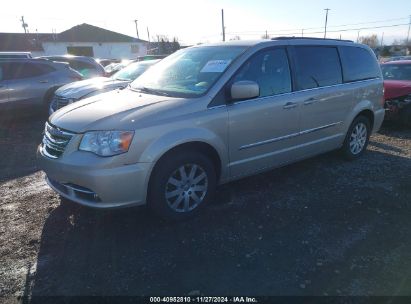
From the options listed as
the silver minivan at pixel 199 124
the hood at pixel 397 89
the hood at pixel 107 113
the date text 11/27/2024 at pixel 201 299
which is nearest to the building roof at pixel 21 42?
the hood at pixel 397 89

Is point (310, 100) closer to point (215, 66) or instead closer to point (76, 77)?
point (215, 66)

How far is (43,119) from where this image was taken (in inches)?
381

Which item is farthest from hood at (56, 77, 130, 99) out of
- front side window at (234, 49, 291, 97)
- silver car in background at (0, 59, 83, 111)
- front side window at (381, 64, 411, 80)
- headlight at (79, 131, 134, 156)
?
front side window at (381, 64, 411, 80)

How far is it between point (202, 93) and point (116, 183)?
4.29ft

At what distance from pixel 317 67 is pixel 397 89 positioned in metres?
4.26

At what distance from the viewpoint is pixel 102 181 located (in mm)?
3246

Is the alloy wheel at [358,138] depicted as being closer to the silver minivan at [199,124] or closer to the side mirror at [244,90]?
the silver minivan at [199,124]

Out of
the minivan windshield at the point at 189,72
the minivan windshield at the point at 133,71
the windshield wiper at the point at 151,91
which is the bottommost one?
the minivan windshield at the point at 133,71

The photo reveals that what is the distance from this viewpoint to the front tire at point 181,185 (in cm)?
353

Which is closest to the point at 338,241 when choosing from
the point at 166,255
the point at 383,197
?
the point at 383,197

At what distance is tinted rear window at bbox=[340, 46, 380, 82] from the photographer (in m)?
5.37

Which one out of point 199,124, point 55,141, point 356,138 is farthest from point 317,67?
point 55,141

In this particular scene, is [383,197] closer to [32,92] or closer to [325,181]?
[325,181]

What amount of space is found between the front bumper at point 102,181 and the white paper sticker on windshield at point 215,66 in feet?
4.52
